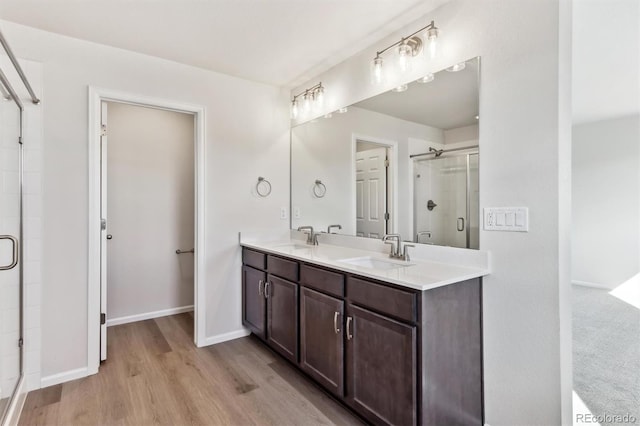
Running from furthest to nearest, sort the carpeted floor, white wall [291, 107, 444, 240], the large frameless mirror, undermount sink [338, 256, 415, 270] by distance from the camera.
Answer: white wall [291, 107, 444, 240] → undermount sink [338, 256, 415, 270] → the carpeted floor → the large frameless mirror

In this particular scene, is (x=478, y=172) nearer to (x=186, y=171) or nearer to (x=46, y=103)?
(x=46, y=103)

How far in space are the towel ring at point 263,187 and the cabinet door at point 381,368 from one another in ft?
5.46

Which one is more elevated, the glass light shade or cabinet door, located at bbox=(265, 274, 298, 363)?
the glass light shade

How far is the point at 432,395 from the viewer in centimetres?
149

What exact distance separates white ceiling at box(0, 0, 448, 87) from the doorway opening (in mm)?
741

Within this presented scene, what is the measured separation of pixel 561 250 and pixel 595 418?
1084mm

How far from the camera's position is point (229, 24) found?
7.00 feet

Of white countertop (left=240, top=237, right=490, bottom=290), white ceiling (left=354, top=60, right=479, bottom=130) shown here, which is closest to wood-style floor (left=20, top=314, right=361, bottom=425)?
white countertop (left=240, top=237, right=490, bottom=290)

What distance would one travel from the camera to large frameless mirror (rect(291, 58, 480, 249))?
1.86 m

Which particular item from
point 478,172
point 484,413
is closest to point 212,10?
point 478,172

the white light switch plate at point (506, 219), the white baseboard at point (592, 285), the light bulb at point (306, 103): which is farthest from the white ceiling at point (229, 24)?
the white baseboard at point (592, 285)

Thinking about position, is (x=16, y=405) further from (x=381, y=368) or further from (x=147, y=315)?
(x=381, y=368)

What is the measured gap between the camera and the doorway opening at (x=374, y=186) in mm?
2352

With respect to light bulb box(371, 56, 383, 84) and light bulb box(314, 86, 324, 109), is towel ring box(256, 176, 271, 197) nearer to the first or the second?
light bulb box(314, 86, 324, 109)
